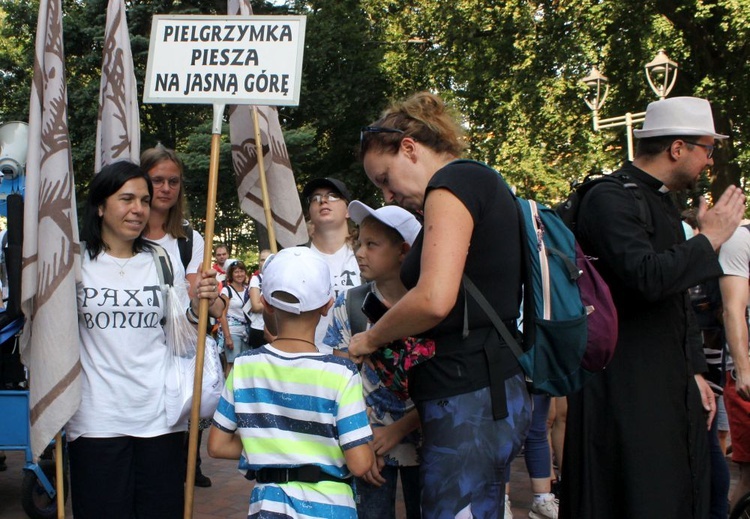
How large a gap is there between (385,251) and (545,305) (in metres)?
0.73

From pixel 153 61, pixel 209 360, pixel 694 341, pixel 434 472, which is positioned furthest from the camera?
pixel 153 61

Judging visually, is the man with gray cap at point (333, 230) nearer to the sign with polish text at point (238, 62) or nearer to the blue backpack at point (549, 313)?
the sign with polish text at point (238, 62)

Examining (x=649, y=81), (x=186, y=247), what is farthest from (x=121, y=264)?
(x=649, y=81)

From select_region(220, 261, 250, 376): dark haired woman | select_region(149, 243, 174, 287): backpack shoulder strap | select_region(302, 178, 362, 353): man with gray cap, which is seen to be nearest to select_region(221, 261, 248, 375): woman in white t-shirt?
select_region(220, 261, 250, 376): dark haired woman

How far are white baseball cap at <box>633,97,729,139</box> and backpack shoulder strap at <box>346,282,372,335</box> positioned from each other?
1320mm

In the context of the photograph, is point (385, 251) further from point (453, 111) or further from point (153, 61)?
point (153, 61)

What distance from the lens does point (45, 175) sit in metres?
3.68

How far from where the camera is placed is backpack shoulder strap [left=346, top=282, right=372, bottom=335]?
10.9ft

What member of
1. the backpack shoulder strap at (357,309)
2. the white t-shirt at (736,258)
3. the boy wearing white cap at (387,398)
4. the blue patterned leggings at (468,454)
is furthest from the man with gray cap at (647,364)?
the white t-shirt at (736,258)

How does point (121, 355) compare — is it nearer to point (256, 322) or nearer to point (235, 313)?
point (256, 322)

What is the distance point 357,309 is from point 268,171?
2030 mm

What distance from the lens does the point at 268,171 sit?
16.9 ft

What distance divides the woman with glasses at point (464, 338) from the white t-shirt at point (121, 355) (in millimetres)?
1226

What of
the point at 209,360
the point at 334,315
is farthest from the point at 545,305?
the point at 209,360
